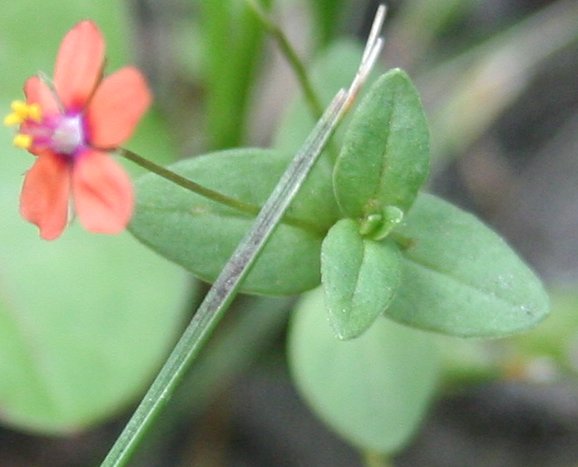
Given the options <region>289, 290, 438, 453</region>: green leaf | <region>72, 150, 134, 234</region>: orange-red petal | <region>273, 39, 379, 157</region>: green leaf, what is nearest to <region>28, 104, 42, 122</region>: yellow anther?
<region>72, 150, 134, 234</region>: orange-red petal

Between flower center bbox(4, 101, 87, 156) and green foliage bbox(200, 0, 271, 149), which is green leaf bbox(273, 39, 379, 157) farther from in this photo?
flower center bbox(4, 101, 87, 156)

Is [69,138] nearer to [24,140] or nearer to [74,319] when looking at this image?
[24,140]

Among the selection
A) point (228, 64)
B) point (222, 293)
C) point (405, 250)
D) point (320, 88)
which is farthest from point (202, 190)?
point (228, 64)

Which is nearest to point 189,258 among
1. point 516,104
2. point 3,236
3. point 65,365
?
point 65,365

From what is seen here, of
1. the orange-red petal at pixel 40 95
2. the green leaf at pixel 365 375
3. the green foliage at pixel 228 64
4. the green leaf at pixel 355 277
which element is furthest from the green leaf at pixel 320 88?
the orange-red petal at pixel 40 95

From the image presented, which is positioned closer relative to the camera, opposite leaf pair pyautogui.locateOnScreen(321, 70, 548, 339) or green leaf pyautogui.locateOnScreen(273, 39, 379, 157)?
opposite leaf pair pyautogui.locateOnScreen(321, 70, 548, 339)

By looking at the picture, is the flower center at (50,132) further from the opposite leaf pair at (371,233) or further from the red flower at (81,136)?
the opposite leaf pair at (371,233)
